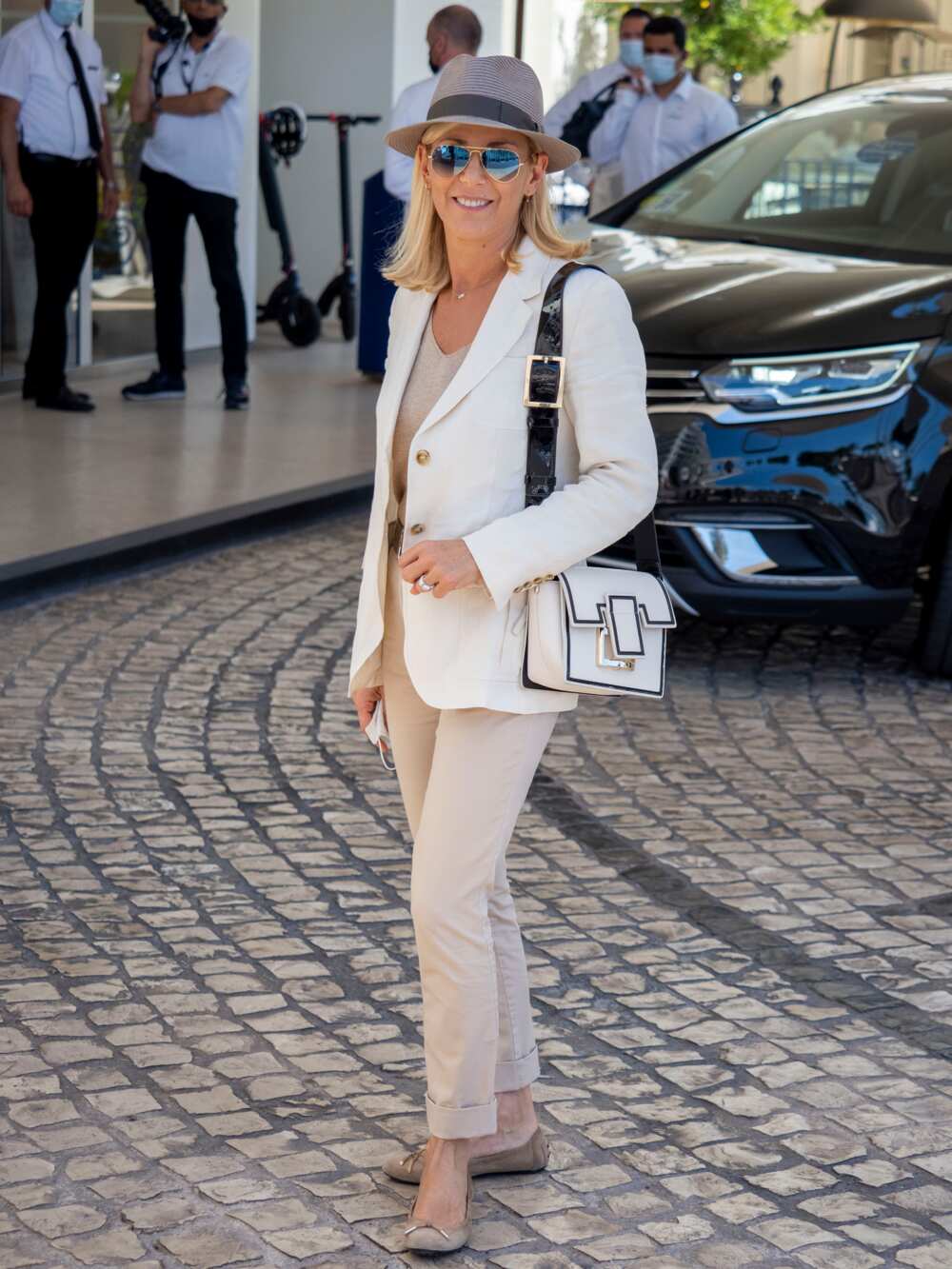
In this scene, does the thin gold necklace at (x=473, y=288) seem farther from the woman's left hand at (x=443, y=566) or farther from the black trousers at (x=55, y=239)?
the black trousers at (x=55, y=239)

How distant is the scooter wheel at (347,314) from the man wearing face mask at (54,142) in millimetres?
4187

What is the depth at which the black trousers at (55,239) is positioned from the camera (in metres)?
10.3

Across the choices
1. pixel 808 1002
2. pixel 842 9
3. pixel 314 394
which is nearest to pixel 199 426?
pixel 314 394

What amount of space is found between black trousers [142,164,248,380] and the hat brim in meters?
7.74

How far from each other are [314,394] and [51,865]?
7.85 meters

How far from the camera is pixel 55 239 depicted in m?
10.5

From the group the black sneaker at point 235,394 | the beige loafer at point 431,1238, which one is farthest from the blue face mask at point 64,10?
the beige loafer at point 431,1238

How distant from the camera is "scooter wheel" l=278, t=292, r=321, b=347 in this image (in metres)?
14.5

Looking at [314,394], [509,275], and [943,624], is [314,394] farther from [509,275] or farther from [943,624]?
[509,275]

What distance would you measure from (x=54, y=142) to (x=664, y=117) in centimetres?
351

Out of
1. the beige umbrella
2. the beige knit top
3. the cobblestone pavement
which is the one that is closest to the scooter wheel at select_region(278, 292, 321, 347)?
the cobblestone pavement

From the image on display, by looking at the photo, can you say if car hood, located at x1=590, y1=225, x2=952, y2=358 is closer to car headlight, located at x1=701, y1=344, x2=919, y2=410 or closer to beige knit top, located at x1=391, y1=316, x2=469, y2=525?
car headlight, located at x1=701, y1=344, x2=919, y2=410

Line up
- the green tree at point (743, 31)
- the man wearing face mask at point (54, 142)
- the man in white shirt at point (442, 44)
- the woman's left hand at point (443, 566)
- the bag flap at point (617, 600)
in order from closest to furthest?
the woman's left hand at point (443, 566) → the bag flap at point (617, 600) → the man wearing face mask at point (54, 142) → the man in white shirt at point (442, 44) → the green tree at point (743, 31)

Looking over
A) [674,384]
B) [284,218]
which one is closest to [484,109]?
[674,384]
